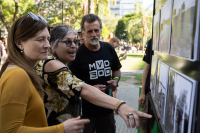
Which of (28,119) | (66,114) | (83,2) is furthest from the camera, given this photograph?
(83,2)

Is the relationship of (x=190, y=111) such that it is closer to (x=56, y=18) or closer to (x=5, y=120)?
(x=5, y=120)

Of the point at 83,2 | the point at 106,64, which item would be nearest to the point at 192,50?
the point at 106,64

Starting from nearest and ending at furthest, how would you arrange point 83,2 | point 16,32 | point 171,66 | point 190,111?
point 190,111, point 171,66, point 16,32, point 83,2

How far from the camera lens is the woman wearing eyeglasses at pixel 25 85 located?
115cm

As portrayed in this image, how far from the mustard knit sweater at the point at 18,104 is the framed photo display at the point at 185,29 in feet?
2.90

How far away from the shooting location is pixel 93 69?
269 centimetres

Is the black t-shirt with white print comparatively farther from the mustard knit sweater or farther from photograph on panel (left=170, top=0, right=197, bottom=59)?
photograph on panel (left=170, top=0, right=197, bottom=59)

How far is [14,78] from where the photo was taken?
1174 mm

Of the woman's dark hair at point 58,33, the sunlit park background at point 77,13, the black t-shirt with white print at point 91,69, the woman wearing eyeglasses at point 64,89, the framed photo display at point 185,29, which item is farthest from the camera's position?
the sunlit park background at point 77,13

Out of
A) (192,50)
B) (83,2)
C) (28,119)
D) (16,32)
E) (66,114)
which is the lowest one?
(66,114)

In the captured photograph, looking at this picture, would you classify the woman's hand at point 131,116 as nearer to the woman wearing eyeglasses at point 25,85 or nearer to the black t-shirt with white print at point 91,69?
the woman wearing eyeglasses at point 25,85

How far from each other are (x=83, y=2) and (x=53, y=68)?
12.6 meters

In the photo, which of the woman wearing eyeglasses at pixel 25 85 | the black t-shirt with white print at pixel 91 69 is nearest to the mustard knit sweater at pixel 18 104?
the woman wearing eyeglasses at pixel 25 85

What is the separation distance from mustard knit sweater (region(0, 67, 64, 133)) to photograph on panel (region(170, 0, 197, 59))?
879 millimetres
